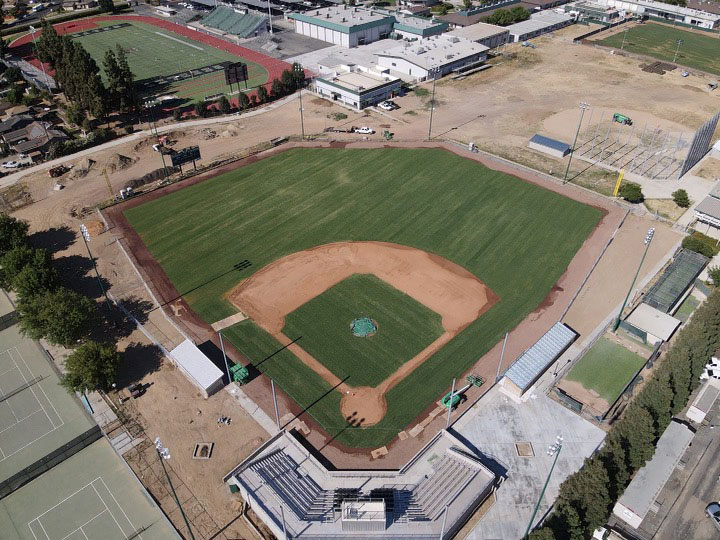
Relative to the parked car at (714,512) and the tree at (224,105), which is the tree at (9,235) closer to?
the tree at (224,105)

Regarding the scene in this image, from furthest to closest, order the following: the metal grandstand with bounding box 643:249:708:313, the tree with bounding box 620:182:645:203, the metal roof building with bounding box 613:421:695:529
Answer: the tree with bounding box 620:182:645:203
the metal grandstand with bounding box 643:249:708:313
the metal roof building with bounding box 613:421:695:529

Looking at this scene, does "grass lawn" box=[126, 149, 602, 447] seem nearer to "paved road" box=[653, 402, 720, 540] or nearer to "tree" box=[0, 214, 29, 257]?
"tree" box=[0, 214, 29, 257]

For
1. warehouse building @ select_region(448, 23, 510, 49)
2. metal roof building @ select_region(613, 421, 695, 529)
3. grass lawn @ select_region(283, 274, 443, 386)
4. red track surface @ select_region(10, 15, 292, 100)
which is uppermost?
warehouse building @ select_region(448, 23, 510, 49)

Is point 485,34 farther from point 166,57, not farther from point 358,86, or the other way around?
point 166,57

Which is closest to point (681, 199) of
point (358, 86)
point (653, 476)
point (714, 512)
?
point (653, 476)

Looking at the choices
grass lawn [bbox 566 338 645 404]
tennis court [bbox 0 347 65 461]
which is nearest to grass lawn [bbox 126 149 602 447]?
grass lawn [bbox 566 338 645 404]

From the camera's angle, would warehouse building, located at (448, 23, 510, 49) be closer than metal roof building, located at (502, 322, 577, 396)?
No
